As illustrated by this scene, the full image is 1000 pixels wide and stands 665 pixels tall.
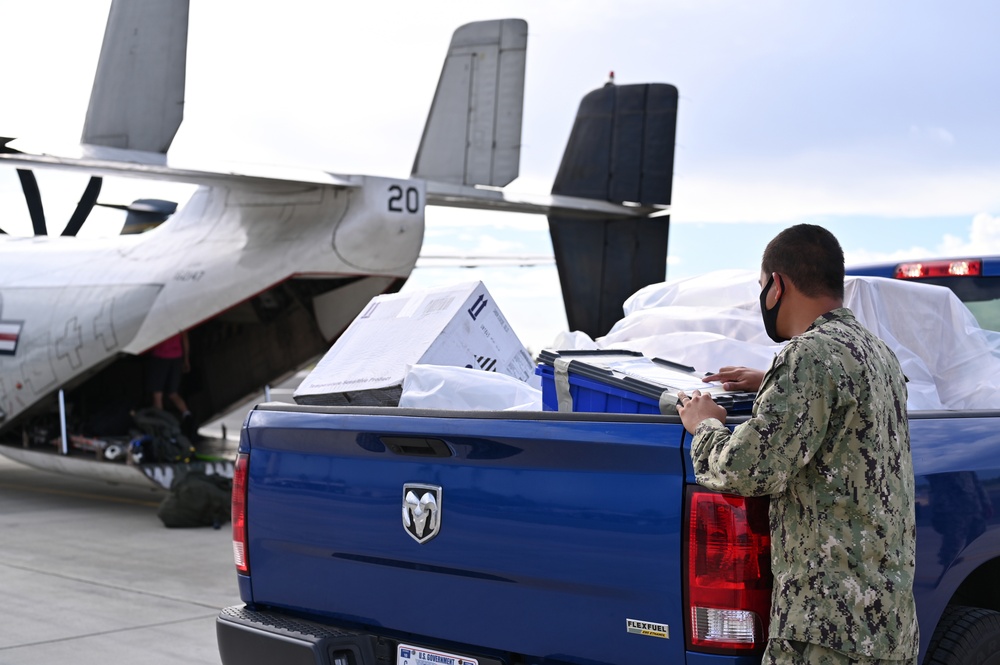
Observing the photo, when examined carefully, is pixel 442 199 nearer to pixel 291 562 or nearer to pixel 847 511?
pixel 291 562

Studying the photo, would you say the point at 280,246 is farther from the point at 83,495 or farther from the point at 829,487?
the point at 829,487

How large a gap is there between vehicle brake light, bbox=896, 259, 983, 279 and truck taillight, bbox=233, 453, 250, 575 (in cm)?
325

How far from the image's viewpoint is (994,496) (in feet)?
10.2

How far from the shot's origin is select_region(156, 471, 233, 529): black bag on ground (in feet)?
34.5

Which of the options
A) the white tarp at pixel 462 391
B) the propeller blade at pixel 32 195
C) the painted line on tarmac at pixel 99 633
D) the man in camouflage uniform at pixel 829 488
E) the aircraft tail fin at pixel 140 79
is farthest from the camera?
the propeller blade at pixel 32 195

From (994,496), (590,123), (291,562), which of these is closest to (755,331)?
(994,496)

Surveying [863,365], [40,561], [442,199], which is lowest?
[40,561]

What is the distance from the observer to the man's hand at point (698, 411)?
2678 mm

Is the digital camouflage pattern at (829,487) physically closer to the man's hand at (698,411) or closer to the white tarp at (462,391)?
the man's hand at (698,411)

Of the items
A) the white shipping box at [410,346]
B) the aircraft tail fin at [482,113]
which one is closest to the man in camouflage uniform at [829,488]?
the white shipping box at [410,346]

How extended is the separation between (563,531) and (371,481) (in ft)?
2.37

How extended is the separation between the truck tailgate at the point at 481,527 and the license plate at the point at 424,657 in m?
0.05

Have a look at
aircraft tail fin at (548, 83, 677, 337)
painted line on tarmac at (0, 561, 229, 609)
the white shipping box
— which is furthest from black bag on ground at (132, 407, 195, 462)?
the white shipping box

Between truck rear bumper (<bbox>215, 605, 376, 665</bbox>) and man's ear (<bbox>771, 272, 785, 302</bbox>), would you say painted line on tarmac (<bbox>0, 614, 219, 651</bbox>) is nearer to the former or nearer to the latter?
truck rear bumper (<bbox>215, 605, 376, 665</bbox>)
